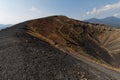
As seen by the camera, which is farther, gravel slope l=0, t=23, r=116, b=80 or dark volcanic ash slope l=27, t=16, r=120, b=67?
dark volcanic ash slope l=27, t=16, r=120, b=67

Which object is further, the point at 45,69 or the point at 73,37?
the point at 73,37

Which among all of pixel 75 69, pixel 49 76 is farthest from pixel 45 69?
pixel 75 69

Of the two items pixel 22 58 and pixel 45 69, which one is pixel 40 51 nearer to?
pixel 22 58

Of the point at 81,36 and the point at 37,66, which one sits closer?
the point at 37,66

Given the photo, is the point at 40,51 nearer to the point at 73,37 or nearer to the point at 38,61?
the point at 38,61

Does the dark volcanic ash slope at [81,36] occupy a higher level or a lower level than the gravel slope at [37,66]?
lower

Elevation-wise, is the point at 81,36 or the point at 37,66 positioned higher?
the point at 37,66

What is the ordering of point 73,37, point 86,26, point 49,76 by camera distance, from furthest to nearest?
1. point 86,26
2. point 73,37
3. point 49,76

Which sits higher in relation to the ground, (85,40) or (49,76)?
(49,76)

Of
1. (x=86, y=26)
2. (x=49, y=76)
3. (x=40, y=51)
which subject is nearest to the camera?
(x=49, y=76)

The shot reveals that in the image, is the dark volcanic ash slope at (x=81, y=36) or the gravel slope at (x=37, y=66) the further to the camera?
the dark volcanic ash slope at (x=81, y=36)

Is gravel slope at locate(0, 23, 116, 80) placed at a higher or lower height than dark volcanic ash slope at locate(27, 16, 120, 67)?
higher
